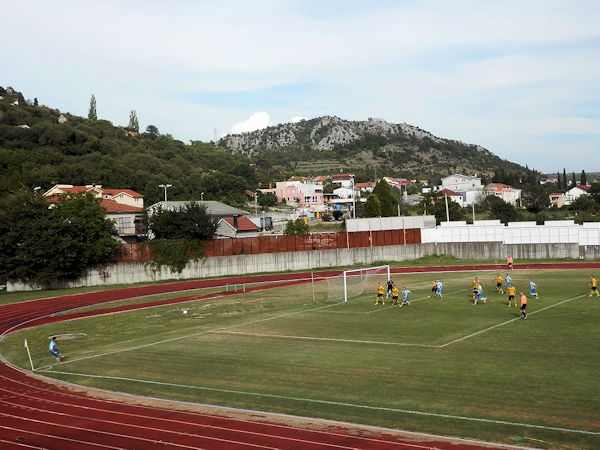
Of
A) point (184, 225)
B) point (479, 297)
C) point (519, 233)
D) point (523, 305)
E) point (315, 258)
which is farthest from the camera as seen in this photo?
point (315, 258)

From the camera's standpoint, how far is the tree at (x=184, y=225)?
220 ft

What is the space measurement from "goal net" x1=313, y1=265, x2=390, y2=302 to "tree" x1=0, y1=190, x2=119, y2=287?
24.0m

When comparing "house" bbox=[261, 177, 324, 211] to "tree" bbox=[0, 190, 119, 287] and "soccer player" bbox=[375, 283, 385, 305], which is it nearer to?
"tree" bbox=[0, 190, 119, 287]

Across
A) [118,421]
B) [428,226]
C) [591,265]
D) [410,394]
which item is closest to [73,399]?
[118,421]

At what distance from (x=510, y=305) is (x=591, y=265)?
82.7ft

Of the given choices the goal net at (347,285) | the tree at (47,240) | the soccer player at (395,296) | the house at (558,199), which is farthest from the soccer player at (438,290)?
the house at (558,199)

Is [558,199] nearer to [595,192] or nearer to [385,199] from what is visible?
[595,192]

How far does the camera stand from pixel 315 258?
229ft

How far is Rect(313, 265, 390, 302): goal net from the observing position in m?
48.0

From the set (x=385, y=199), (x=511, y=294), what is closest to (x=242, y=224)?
(x=385, y=199)

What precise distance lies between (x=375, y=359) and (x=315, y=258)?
42.4 m

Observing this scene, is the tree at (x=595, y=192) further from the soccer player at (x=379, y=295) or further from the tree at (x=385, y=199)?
the soccer player at (x=379, y=295)

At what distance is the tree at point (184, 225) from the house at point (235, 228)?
1324 cm

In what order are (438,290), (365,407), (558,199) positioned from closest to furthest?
(365,407), (438,290), (558,199)
